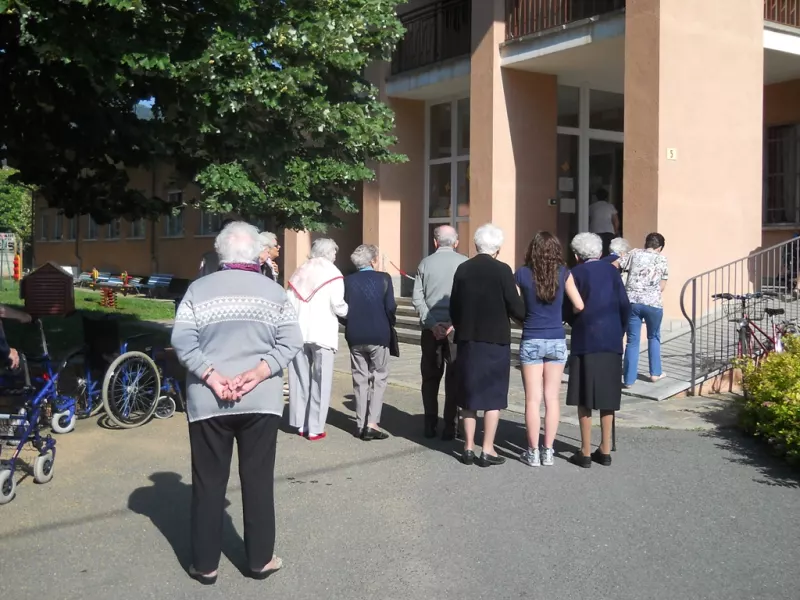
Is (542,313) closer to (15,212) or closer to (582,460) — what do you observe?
(582,460)

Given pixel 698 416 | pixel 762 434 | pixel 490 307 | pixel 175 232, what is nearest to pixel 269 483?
pixel 490 307

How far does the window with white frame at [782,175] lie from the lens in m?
15.5

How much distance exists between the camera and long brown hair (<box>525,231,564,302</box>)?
21.8ft

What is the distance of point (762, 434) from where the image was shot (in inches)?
291

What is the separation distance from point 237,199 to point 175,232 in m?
17.8

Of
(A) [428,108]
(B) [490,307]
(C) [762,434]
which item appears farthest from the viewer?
(A) [428,108]

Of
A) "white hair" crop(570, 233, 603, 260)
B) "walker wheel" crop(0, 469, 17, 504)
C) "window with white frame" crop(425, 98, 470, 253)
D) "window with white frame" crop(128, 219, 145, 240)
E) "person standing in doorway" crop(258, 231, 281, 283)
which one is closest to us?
"walker wheel" crop(0, 469, 17, 504)

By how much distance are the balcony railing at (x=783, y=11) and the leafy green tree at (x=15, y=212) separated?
33.0 metres

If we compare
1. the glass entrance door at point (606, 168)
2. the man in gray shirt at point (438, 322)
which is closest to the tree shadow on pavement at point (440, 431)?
the man in gray shirt at point (438, 322)

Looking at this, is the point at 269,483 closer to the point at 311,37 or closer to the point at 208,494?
the point at 208,494

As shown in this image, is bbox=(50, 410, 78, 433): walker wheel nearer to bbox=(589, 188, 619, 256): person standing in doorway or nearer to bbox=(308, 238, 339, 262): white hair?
bbox=(308, 238, 339, 262): white hair

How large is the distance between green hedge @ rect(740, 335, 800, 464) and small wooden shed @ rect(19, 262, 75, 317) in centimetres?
776

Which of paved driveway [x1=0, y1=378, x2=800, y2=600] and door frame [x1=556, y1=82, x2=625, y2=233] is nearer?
paved driveway [x1=0, y1=378, x2=800, y2=600]

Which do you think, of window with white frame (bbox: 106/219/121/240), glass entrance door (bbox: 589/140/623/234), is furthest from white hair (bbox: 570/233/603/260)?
window with white frame (bbox: 106/219/121/240)
